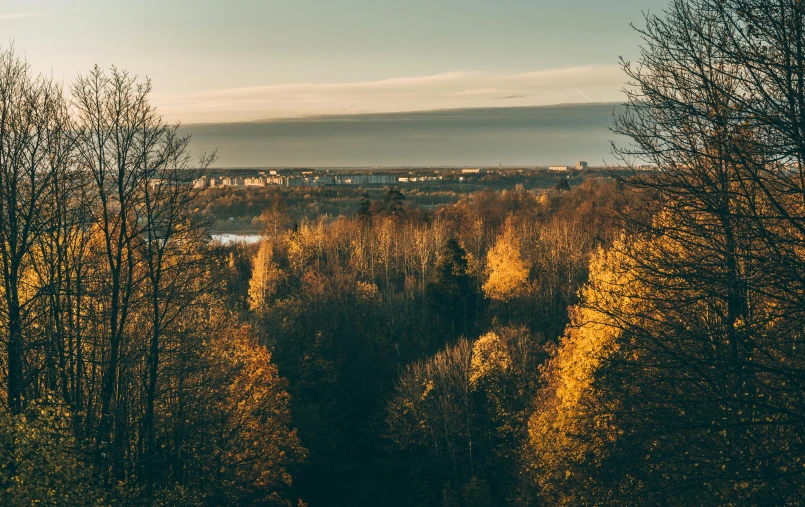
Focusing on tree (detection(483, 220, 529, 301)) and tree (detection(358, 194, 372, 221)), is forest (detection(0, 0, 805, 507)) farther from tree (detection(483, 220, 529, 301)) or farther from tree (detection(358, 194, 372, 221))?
tree (detection(358, 194, 372, 221))

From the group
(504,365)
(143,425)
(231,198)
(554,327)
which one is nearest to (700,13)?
(143,425)

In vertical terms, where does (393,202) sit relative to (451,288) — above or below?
above

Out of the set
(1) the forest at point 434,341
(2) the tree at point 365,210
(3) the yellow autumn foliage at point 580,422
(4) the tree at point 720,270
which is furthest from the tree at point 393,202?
(4) the tree at point 720,270

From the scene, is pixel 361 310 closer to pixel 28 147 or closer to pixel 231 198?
pixel 28 147

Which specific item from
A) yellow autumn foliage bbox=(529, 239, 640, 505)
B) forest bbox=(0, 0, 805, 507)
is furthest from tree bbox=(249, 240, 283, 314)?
yellow autumn foliage bbox=(529, 239, 640, 505)

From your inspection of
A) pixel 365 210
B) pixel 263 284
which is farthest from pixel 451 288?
pixel 365 210

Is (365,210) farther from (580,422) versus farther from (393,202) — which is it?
(580,422)

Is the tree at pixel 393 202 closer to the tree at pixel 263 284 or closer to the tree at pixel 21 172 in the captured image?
the tree at pixel 263 284

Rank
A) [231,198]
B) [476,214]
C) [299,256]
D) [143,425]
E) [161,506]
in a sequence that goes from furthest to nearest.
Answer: [231,198], [476,214], [299,256], [143,425], [161,506]

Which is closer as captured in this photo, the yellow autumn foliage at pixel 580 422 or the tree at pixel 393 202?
the yellow autumn foliage at pixel 580 422
